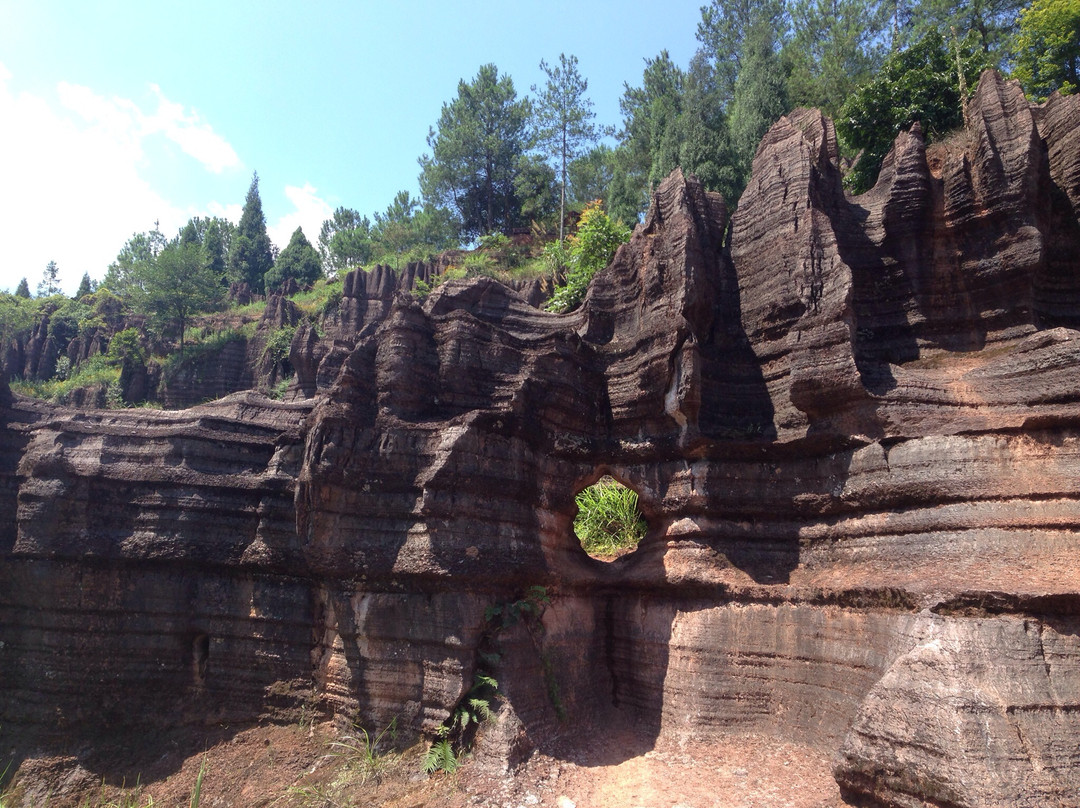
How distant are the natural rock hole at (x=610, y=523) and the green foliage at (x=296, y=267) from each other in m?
59.4

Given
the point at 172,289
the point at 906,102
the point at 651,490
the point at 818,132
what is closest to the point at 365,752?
the point at 651,490

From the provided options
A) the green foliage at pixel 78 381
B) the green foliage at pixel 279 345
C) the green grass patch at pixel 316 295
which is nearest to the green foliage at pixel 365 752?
the green foliage at pixel 279 345

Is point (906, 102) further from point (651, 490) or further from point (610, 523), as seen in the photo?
point (651, 490)

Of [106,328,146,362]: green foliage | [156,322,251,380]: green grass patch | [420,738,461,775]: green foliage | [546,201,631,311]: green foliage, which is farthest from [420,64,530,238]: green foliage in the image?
[420,738,461,775]: green foliage

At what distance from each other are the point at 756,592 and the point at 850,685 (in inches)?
56.1

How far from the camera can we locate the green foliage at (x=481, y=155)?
46.3m

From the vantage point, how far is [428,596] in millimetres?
8250

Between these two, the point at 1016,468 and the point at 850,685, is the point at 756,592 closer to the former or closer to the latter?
the point at 850,685

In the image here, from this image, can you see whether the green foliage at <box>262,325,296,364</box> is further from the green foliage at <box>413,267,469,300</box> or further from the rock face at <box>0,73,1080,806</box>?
Result: the rock face at <box>0,73,1080,806</box>

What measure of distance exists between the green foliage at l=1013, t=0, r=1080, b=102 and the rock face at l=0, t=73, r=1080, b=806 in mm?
12173

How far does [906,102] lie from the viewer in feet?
53.1

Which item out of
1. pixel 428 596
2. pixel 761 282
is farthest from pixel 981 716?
pixel 761 282

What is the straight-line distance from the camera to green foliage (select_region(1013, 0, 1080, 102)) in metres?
18.7

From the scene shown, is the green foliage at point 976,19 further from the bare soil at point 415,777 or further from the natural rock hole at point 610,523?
the bare soil at point 415,777
